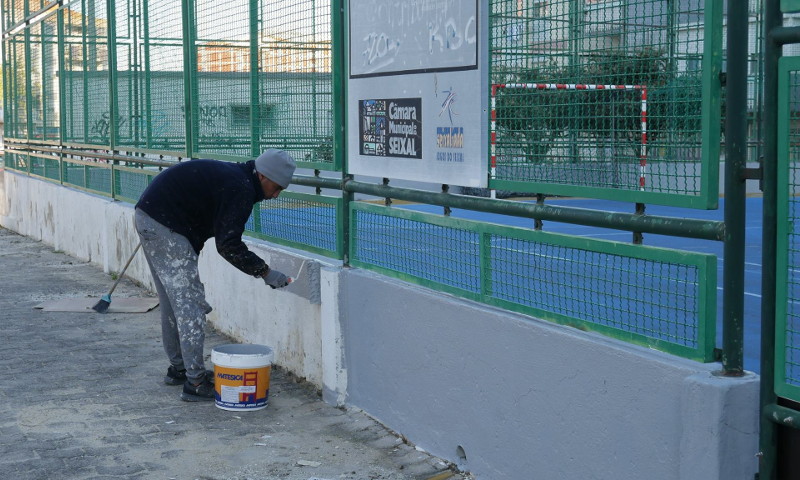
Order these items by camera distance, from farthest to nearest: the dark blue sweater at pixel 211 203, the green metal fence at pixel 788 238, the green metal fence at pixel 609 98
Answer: the dark blue sweater at pixel 211 203
the green metal fence at pixel 609 98
the green metal fence at pixel 788 238

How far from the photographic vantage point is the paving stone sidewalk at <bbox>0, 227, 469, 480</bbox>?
17.6 feet

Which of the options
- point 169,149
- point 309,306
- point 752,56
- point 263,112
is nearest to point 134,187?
point 169,149

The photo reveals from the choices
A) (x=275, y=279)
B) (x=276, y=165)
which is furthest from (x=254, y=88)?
(x=275, y=279)

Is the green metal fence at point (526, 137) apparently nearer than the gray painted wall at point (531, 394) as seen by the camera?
No

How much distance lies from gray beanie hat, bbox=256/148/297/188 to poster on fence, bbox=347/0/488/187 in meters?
0.43

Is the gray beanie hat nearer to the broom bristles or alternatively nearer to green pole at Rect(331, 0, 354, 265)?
green pole at Rect(331, 0, 354, 265)

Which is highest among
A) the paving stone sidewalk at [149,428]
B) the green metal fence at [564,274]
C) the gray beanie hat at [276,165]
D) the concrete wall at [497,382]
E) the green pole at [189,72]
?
the green pole at [189,72]

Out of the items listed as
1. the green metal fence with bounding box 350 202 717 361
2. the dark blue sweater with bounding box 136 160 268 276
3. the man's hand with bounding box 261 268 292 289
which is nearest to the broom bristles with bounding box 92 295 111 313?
the dark blue sweater with bounding box 136 160 268 276

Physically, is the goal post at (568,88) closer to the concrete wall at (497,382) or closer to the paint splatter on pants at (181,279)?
the concrete wall at (497,382)

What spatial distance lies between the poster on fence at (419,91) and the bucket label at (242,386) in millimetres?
1403

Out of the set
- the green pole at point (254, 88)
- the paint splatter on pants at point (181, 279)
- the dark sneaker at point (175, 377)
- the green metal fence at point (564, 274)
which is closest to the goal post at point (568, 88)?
the green metal fence at point (564, 274)

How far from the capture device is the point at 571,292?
14.9 ft

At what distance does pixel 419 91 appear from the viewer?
18.5 feet

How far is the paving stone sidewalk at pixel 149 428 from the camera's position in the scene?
5.35 metres
